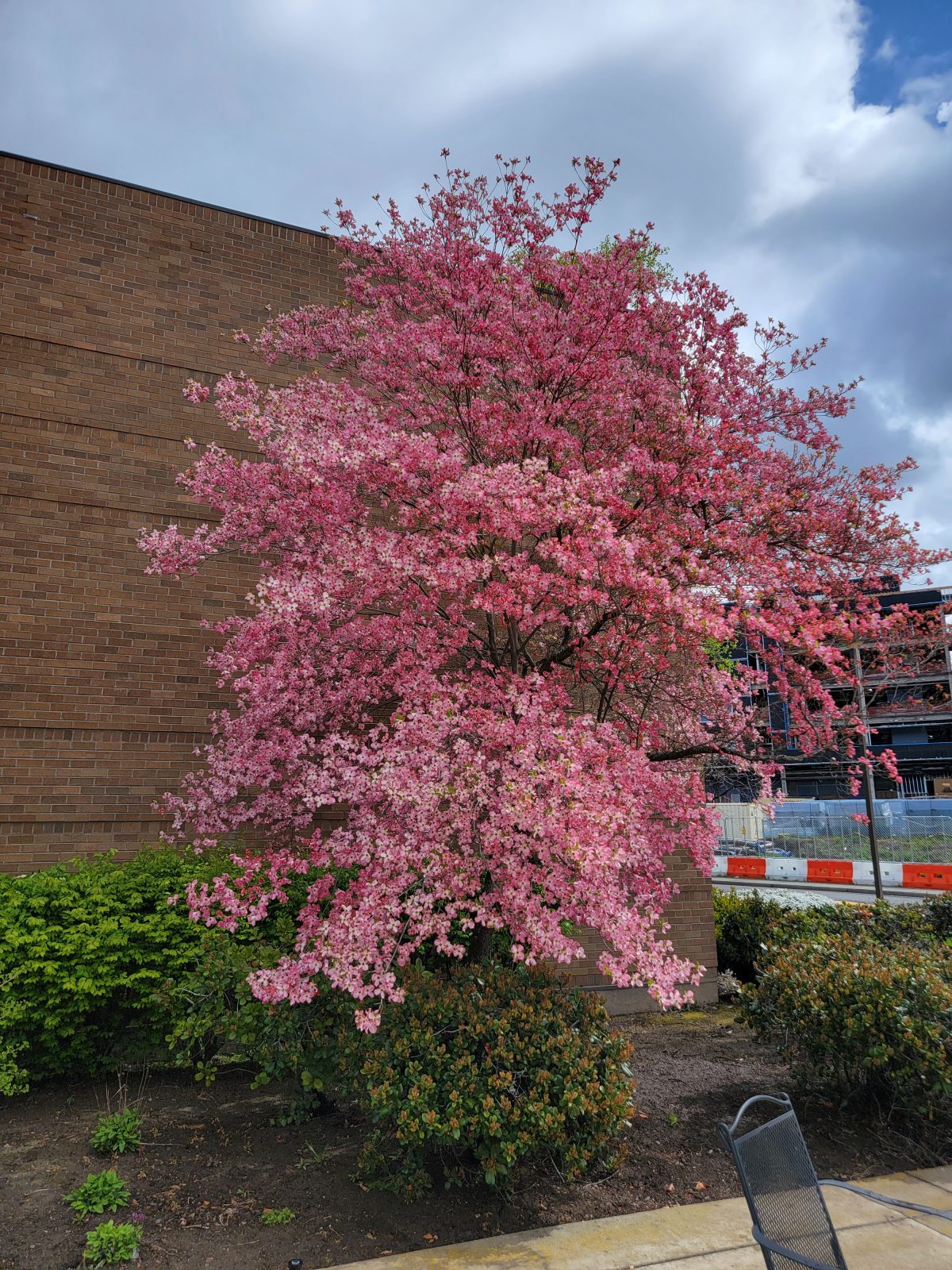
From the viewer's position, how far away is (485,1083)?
173 inches

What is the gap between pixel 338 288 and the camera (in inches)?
383

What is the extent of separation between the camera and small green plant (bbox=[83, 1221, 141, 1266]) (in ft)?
12.8

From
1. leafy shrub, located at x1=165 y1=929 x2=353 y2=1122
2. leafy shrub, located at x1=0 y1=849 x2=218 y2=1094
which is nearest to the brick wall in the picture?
leafy shrub, located at x1=0 y1=849 x2=218 y2=1094

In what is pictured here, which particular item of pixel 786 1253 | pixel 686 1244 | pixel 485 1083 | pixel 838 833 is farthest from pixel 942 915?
pixel 838 833

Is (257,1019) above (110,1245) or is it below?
above

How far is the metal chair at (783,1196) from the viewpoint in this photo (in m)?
2.83

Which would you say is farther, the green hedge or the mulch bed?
the green hedge

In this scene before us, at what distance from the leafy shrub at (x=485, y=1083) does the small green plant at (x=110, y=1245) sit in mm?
1179

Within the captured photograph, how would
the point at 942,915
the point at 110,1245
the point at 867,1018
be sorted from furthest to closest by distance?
the point at 942,915 → the point at 867,1018 → the point at 110,1245

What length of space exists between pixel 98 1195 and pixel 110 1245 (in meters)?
0.54

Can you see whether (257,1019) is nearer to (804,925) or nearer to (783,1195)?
(783,1195)

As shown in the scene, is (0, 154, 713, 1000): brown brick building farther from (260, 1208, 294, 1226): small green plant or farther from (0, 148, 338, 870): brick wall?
(260, 1208, 294, 1226): small green plant

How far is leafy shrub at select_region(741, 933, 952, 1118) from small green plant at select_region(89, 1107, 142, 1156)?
4.27 metres

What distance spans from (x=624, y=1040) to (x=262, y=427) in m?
4.70
